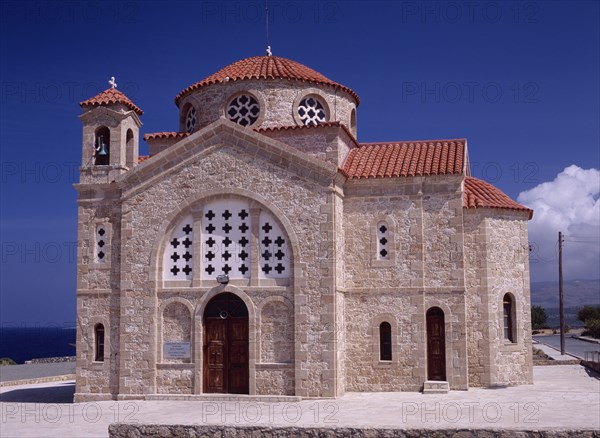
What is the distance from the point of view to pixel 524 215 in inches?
955

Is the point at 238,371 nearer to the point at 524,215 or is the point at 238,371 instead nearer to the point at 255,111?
the point at 255,111

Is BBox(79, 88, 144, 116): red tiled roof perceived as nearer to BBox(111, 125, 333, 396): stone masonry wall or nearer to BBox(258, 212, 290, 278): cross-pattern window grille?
BBox(111, 125, 333, 396): stone masonry wall

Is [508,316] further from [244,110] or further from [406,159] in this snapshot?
[244,110]

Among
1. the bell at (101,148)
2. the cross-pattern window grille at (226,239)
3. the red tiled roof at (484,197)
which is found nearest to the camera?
the cross-pattern window grille at (226,239)

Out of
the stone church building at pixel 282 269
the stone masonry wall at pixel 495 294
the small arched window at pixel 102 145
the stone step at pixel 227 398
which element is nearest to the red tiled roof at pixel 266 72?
the stone church building at pixel 282 269

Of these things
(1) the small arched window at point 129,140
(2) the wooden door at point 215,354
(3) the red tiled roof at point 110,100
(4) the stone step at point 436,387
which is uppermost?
(3) the red tiled roof at point 110,100

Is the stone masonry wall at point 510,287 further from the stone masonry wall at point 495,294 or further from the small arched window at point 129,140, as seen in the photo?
the small arched window at point 129,140

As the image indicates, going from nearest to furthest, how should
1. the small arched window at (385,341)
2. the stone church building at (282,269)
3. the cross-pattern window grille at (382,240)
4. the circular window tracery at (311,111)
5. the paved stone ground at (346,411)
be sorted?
1. the paved stone ground at (346,411)
2. the stone church building at (282,269)
3. the small arched window at (385,341)
4. the cross-pattern window grille at (382,240)
5. the circular window tracery at (311,111)

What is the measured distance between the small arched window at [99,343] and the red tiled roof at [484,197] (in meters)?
12.0

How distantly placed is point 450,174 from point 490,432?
1112 centimetres

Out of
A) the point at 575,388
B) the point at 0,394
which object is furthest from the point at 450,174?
the point at 0,394

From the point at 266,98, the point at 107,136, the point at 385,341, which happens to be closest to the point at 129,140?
the point at 107,136

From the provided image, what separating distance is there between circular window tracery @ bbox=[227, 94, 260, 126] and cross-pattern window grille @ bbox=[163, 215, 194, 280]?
15.1ft

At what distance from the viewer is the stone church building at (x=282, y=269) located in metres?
20.8
